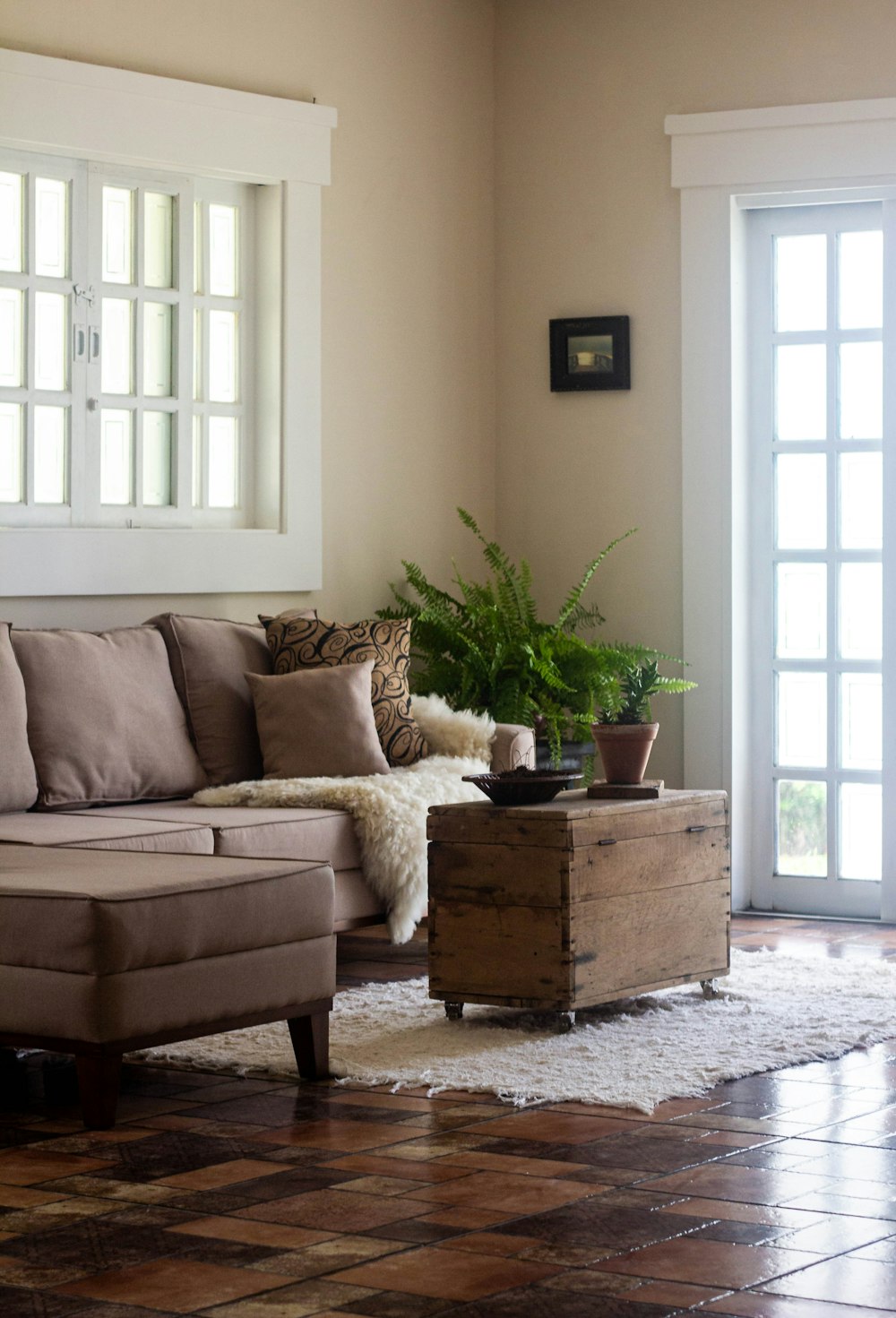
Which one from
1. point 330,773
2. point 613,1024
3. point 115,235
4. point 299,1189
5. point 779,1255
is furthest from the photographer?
point 115,235

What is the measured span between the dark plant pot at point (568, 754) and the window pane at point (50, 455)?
66.0 inches

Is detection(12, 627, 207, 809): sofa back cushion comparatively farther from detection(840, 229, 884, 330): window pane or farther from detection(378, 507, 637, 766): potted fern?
detection(840, 229, 884, 330): window pane

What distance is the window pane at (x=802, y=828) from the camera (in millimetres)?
5949

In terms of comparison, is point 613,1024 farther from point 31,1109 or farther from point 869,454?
point 869,454

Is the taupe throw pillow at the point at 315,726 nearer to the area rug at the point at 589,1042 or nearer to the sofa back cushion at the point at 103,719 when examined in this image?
the sofa back cushion at the point at 103,719

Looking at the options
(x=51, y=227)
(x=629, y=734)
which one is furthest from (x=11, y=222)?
(x=629, y=734)

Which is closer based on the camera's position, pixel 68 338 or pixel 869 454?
pixel 68 338

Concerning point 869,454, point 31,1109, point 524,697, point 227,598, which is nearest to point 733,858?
point 524,697

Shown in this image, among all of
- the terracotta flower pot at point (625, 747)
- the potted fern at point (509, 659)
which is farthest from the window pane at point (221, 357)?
the terracotta flower pot at point (625, 747)

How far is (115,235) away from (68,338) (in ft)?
1.24

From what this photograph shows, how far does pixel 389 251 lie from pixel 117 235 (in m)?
1.10

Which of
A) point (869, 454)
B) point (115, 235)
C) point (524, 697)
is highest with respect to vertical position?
point (115, 235)

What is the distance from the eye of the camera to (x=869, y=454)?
588 centimetres

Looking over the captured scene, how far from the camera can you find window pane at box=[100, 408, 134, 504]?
5242 millimetres
